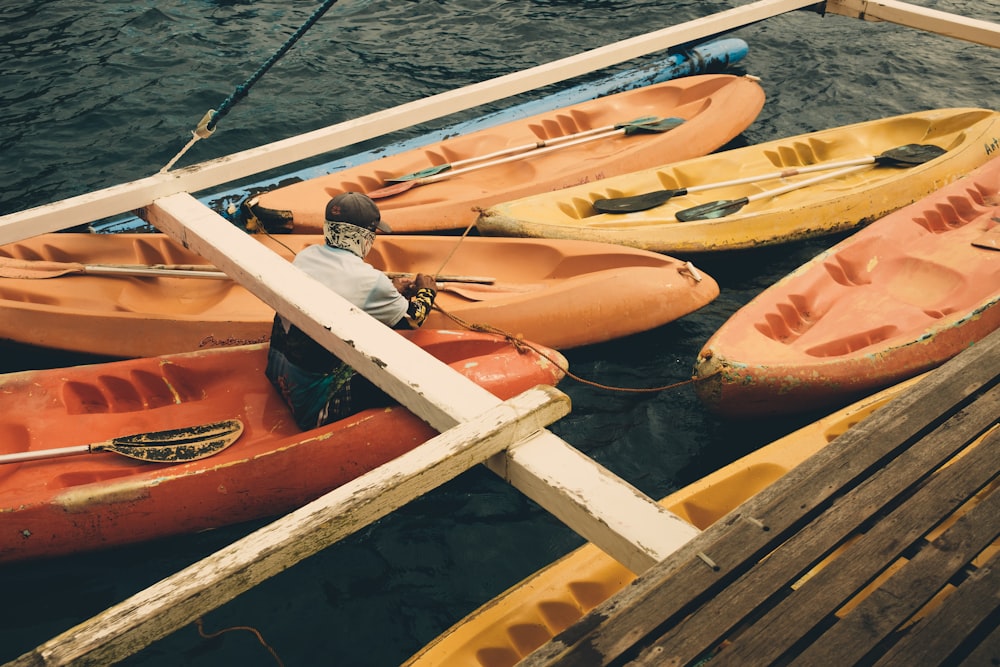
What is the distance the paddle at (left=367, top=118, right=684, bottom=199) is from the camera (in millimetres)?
6422

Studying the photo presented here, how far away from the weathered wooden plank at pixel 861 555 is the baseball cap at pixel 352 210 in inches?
102

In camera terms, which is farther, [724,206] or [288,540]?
[724,206]

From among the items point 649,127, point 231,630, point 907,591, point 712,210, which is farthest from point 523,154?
point 907,591

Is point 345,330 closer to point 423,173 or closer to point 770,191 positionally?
point 423,173

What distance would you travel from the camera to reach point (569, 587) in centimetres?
347

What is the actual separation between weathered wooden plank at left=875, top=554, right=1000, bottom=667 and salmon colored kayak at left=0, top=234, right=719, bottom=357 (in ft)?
9.22

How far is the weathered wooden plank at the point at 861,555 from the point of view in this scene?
2.30m

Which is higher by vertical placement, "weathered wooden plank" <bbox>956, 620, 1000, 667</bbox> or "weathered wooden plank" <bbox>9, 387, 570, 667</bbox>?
"weathered wooden plank" <bbox>956, 620, 1000, 667</bbox>

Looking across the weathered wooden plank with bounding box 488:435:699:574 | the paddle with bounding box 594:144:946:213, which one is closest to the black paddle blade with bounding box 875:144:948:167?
the paddle with bounding box 594:144:946:213

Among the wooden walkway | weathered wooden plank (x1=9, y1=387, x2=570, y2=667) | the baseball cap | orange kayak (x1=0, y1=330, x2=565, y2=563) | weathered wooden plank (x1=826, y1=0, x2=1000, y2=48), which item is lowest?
orange kayak (x1=0, y1=330, x2=565, y2=563)

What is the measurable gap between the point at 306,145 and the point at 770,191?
3.41 metres

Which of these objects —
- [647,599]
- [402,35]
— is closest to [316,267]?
[647,599]

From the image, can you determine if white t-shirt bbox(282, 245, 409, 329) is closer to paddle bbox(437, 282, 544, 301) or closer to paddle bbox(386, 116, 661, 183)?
paddle bbox(437, 282, 544, 301)

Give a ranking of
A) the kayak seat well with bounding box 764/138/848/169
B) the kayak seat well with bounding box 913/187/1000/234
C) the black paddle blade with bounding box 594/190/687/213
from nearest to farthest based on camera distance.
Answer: the kayak seat well with bounding box 913/187/1000/234, the black paddle blade with bounding box 594/190/687/213, the kayak seat well with bounding box 764/138/848/169
